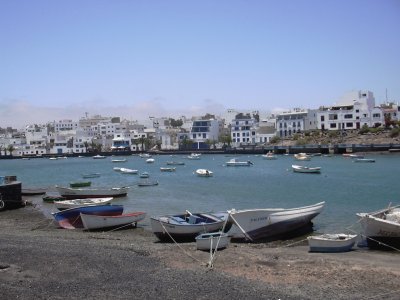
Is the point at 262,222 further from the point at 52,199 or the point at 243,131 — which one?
the point at 243,131

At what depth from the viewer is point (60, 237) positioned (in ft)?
72.8

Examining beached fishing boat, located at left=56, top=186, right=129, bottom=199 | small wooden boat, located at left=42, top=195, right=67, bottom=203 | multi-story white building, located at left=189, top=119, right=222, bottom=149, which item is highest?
multi-story white building, located at left=189, top=119, right=222, bottom=149

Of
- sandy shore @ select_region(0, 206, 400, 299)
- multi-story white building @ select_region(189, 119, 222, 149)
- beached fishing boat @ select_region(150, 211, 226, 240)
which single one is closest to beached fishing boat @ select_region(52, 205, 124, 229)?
sandy shore @ select_region(0, 206, 400, 299)

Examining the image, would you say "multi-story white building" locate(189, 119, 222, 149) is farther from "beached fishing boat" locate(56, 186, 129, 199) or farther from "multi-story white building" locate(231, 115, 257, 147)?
"beached fishing boat" locate(56, 186, 129, 199)

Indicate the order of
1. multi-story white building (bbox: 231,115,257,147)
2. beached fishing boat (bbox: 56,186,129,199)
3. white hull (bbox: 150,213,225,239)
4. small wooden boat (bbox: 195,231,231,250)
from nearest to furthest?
1. small wooden boat (bbox: 195,231,231,250)
2. white hull (bbox: 150,213,225,239)
3. beached fishing boat (bbox: 56,186,129,199)
4. multi-story white building (bbox: 231,115,257,147)

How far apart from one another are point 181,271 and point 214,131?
147 metres

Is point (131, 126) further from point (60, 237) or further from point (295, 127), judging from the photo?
point (60, 237)

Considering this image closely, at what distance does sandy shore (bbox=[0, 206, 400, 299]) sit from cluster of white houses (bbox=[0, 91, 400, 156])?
109800 millimetres

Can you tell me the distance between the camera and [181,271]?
15.2 m

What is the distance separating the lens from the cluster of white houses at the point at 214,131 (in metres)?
124

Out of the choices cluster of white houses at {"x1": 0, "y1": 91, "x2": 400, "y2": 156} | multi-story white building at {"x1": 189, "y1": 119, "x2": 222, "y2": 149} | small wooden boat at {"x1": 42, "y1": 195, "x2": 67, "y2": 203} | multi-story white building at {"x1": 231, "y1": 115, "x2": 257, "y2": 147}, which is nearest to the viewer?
small wooden boat at {"x1": 42, "y1": 195, "x2": 67, "y2": 203}

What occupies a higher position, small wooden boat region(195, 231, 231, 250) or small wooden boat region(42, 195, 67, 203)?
small wooden boat region(195, 231, 231, 250)

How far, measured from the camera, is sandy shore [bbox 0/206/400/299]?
12914 millimetres

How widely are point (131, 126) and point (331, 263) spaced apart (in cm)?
17687
